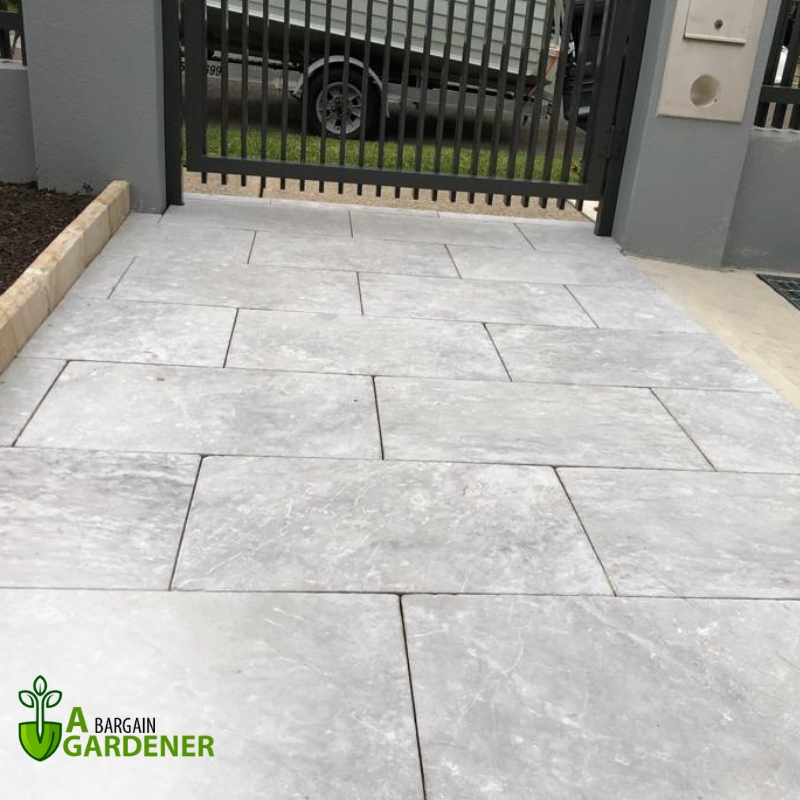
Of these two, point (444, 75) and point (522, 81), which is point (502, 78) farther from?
point (444, 75)

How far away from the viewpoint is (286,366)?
382 cm

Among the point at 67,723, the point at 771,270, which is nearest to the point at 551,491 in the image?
the point at 67,723

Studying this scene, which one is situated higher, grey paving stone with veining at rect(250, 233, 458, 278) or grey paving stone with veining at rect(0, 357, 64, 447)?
grey paving stone with veining at rect(250, 233, 458, 278)

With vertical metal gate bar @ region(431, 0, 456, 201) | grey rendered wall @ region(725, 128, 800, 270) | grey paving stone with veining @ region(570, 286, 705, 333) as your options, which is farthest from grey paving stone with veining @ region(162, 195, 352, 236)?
grey rendered wall @ region(725, 128, 800, 270)

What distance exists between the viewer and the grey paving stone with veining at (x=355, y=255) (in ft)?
17.3

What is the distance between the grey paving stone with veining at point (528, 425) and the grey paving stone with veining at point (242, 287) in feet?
3.38

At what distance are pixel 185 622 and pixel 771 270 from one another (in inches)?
203

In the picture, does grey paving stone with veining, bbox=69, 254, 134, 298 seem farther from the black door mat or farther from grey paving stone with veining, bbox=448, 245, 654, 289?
the black door mat

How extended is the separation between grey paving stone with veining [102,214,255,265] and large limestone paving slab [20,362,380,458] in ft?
5.29

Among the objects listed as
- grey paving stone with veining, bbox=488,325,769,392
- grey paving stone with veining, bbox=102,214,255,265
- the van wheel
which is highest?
the van wheel

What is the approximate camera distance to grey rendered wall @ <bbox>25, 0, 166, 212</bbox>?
5.38 m

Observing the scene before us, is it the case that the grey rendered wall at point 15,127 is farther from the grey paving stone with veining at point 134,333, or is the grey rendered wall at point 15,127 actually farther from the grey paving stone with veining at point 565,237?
the grey paving stone with veining at point 565,237

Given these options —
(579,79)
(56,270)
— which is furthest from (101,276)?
(579,79)

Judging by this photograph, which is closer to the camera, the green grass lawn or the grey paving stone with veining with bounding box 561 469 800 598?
the grey paving stone with veining with bounding box 561 469 800 598
